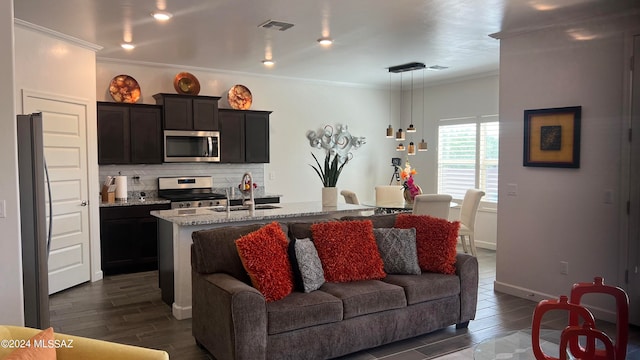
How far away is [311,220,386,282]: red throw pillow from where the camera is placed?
377 centimetres

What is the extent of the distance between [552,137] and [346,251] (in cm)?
235

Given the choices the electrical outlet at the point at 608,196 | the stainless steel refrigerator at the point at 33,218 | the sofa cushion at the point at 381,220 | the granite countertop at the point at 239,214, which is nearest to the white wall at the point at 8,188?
the stainless steel refrigerator at the point at 33,218

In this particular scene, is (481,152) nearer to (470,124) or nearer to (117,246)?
(470,124)

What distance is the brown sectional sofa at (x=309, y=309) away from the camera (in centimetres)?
306

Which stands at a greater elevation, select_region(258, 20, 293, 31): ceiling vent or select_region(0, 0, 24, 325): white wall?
select_region(258, 20, 293, 31): ceiling vent

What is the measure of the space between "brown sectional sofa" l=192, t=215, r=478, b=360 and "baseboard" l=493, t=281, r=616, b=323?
1.16 meters

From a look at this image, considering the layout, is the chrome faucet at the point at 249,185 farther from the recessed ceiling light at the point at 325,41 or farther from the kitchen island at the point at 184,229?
the recessed ceiling light at the point at 325,41

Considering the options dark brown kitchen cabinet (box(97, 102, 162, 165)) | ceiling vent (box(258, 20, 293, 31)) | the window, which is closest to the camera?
ceiling vent (box(258, 20, 293, 31))

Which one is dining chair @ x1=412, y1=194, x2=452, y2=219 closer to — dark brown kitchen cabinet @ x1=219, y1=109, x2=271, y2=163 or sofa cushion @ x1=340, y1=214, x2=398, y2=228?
sofa cushion @ x1=340, y1=214, x2=398, y2=228

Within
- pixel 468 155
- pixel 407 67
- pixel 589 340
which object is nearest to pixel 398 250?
pixel 589 340

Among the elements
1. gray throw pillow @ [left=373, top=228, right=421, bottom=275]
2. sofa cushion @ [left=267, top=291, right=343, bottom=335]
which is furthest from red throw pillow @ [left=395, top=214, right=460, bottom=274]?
sofa cushion @ [left=267, top=291, right=343, bottom=335]

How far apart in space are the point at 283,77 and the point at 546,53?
13.6 ft

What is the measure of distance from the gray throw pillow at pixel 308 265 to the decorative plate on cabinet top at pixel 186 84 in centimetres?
393

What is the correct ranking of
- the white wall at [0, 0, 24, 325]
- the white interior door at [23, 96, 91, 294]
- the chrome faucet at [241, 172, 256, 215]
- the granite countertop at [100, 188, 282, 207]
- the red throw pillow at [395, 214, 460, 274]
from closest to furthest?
1. the white wall at [0, 0, 24, 325]
2. the red throw pillow at [395, 214, 460, 274]
3. the chrome faucet at [241, 172, 256, 215]
4. the white interior door at [23, 96, 91, 294]
5. the granite countertop at [100, 188, 282, 207]
